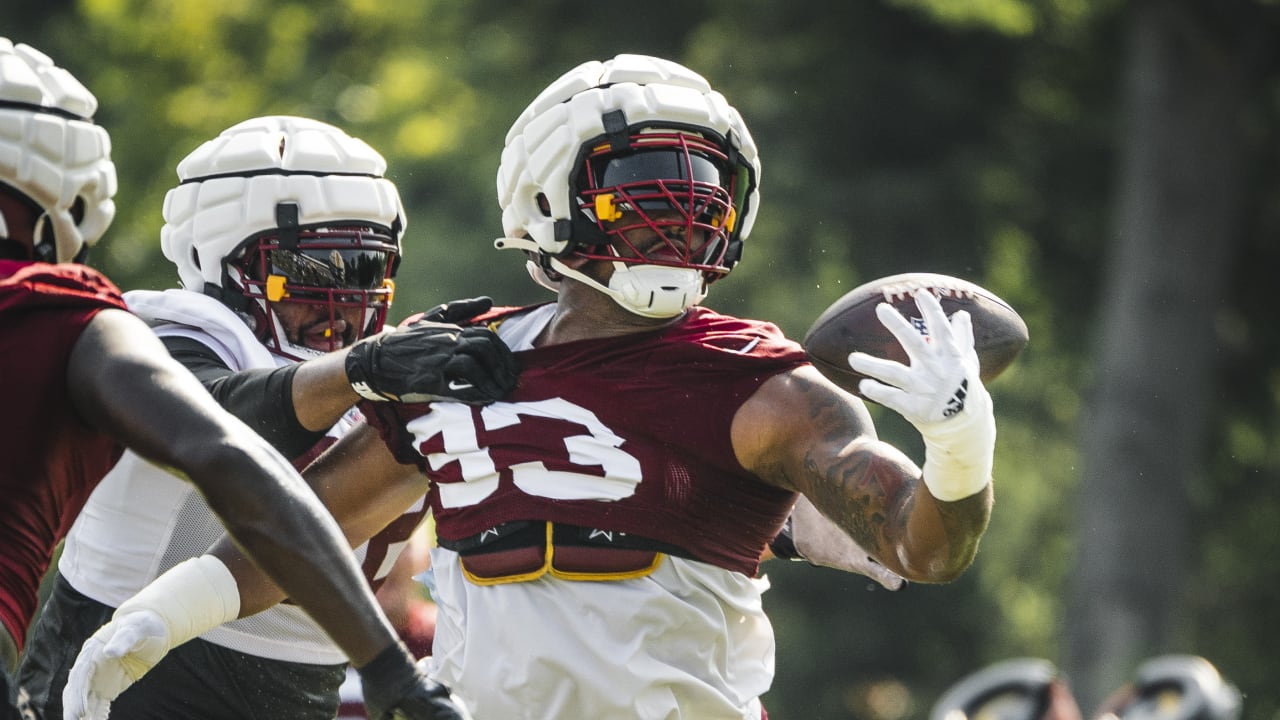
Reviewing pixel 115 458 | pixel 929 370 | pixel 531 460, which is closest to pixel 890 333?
pixel 929 370

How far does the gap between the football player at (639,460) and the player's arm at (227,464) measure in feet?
2.04

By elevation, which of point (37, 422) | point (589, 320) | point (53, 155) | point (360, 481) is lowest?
point (360, 481)

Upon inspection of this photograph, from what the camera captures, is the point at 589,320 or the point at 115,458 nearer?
the point at 115,458

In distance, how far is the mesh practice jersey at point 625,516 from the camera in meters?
3.60

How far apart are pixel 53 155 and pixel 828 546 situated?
183 cm

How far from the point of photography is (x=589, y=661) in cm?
359

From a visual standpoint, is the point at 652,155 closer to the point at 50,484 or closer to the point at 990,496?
the point at 990,496

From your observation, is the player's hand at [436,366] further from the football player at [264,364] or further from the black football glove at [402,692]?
the black football glove at [402,692]

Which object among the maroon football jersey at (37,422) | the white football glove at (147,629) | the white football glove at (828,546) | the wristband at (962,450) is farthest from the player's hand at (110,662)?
the wristband at (962,450)

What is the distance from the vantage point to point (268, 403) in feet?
13.7

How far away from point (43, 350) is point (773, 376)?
4.53 feet

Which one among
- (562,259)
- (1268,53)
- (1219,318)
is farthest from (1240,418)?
(562,259)

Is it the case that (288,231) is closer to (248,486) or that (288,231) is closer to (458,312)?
(458,312)

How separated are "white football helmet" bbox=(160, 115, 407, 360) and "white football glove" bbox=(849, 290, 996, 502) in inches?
72.3
